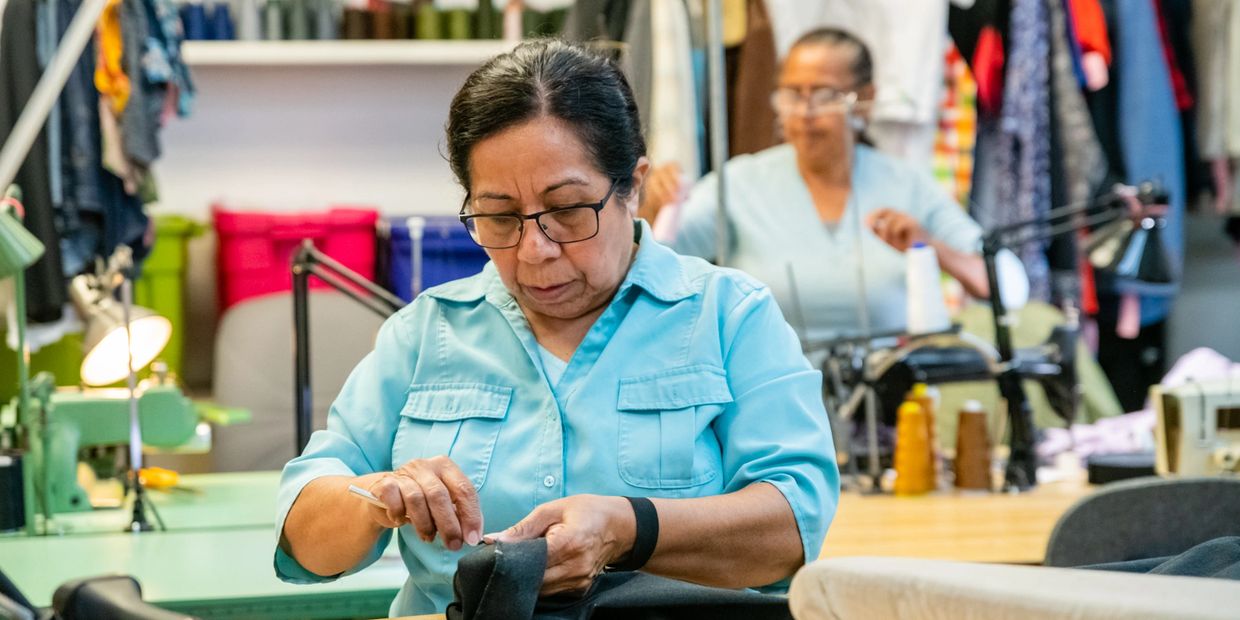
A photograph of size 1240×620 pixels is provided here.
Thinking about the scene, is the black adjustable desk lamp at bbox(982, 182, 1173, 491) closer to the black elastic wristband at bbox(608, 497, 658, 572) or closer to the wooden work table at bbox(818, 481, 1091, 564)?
the wooden work table at bbox(818, 481, 1091, 564)

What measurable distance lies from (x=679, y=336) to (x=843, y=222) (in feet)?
6.02

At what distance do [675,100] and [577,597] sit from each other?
2.65m

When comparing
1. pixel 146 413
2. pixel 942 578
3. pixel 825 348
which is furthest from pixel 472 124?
pixel 825 348

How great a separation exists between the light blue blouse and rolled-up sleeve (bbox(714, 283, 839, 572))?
1.65 m

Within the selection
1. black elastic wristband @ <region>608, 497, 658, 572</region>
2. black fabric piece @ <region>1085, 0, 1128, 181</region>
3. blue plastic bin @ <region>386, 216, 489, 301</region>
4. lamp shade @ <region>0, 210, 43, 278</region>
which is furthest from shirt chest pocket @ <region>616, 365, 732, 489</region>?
black fabric piece @ <region>1085, 0, 1128, 181</region>

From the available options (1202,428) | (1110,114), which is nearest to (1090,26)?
(1110,114)

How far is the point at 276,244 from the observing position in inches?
193

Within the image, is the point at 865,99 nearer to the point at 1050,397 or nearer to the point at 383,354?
the point at 1050,397

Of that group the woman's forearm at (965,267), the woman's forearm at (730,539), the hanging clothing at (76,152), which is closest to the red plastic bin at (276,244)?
the hanging clothing at (76,152)

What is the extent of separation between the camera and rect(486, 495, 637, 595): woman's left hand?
129cm

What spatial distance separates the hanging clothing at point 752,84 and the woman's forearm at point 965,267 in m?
1.30

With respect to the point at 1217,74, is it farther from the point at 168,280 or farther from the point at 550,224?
the point at 550,224

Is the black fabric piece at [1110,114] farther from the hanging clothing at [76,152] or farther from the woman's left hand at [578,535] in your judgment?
the woman's left hand at [578,535]

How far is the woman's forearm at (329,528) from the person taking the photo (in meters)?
1.43
